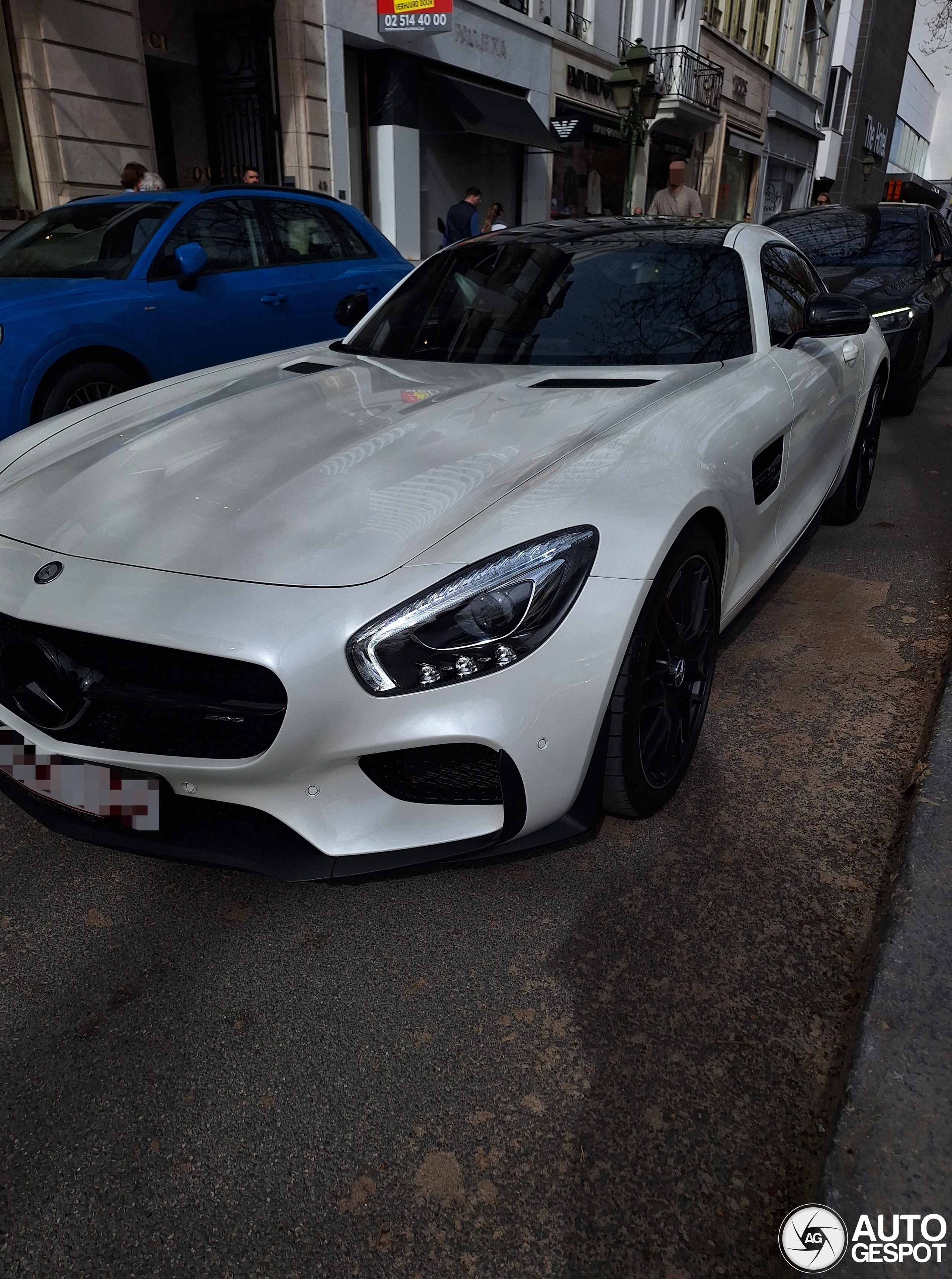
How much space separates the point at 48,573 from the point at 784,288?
9.41 feet

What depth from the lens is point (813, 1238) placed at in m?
1.34

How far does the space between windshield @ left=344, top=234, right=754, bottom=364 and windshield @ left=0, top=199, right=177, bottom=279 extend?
8.85 feet

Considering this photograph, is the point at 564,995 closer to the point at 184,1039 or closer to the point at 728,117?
the point at 184,1039

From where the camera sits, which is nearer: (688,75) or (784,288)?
(784,288)

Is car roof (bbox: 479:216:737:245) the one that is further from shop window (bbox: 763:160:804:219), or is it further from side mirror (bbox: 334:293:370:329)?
shop window (bbox: 763:160:804:219)

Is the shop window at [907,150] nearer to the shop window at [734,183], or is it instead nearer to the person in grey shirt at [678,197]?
the shop window at [734,183]

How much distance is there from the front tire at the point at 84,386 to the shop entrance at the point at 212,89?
964 cm

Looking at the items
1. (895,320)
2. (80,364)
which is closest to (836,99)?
(895,320)

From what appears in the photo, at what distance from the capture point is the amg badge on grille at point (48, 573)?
1864mm

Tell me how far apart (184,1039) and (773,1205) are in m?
1.05

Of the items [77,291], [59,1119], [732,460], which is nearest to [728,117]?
[77,291]

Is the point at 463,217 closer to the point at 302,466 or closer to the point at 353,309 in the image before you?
the point at 353,309

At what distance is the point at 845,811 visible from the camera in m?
2.39

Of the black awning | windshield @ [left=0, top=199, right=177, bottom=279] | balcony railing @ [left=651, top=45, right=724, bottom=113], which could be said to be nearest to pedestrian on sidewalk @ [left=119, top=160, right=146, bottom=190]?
windshield @ [left=0, top=199, right=177, bottom=279]
